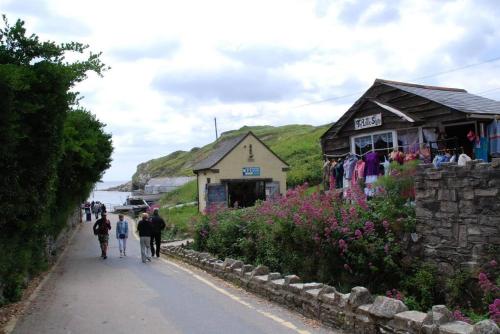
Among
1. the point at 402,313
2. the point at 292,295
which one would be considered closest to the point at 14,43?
the point at 292,295

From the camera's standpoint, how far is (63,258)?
70.0 ft

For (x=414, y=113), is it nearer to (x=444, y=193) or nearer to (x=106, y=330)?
(x=444, y=193)

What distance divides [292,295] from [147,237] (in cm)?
1057

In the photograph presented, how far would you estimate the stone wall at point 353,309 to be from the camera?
6.03 m

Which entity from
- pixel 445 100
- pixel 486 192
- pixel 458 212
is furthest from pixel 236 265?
pixel 445 100

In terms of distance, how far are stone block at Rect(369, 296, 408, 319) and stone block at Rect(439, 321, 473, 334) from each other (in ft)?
2.78

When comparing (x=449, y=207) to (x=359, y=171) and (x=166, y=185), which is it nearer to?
(x=359, y=171)

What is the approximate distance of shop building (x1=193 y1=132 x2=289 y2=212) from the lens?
35125mm

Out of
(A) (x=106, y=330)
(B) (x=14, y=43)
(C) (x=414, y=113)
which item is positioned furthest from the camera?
(C) (x=414, y=113)

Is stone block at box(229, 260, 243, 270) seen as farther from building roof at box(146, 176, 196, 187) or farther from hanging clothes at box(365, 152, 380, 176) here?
building roof at box(146, 176, 196, 187)

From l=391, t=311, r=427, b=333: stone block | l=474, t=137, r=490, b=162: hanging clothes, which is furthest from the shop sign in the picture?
l=391, t=311, r=427, b=333: stone block

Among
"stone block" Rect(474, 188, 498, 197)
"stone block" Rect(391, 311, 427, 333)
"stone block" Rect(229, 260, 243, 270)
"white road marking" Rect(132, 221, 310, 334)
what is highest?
"stone block" Rect(474, 188, 498, 197)

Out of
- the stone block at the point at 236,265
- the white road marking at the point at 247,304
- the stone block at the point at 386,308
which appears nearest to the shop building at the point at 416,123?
the stone block at the point at 236,265

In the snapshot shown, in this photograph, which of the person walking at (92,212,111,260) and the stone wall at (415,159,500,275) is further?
the person walking at (92,212,111,260)
